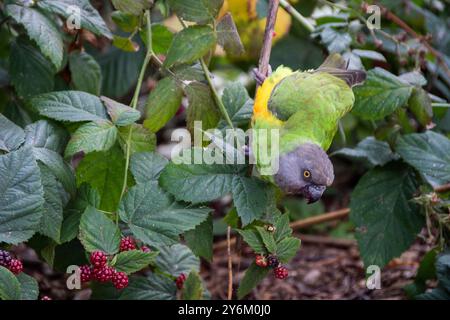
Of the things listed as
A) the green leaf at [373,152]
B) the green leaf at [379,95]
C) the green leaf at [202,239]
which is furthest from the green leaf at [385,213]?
the green leaf at [202,239]

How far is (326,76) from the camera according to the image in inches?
110

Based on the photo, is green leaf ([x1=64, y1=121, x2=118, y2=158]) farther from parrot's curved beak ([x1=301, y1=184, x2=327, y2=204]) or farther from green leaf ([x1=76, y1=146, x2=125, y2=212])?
parrot's curved beak ([x1=301, y1=184, x2=327, y2=204])

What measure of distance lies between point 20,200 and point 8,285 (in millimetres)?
296

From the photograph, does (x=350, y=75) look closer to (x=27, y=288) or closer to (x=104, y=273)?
(x=104, y=273)

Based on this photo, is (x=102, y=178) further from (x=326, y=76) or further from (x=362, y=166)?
(x=362, y=166)

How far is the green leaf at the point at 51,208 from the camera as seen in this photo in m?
2.20

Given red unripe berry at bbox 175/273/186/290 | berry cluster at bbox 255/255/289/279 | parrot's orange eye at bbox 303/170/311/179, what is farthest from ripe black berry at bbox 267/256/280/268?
red unripe berry at bbox 175/273/186/290

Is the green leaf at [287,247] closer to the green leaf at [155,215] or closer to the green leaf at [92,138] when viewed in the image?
the green leaf at [155,215]

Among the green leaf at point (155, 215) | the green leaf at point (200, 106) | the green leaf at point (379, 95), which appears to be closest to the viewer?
the green leaf at point (155, 215)

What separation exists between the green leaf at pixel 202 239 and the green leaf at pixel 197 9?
735 mm

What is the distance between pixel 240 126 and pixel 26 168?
938mm

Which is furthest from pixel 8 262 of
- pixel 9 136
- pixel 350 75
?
pixel 350 75
